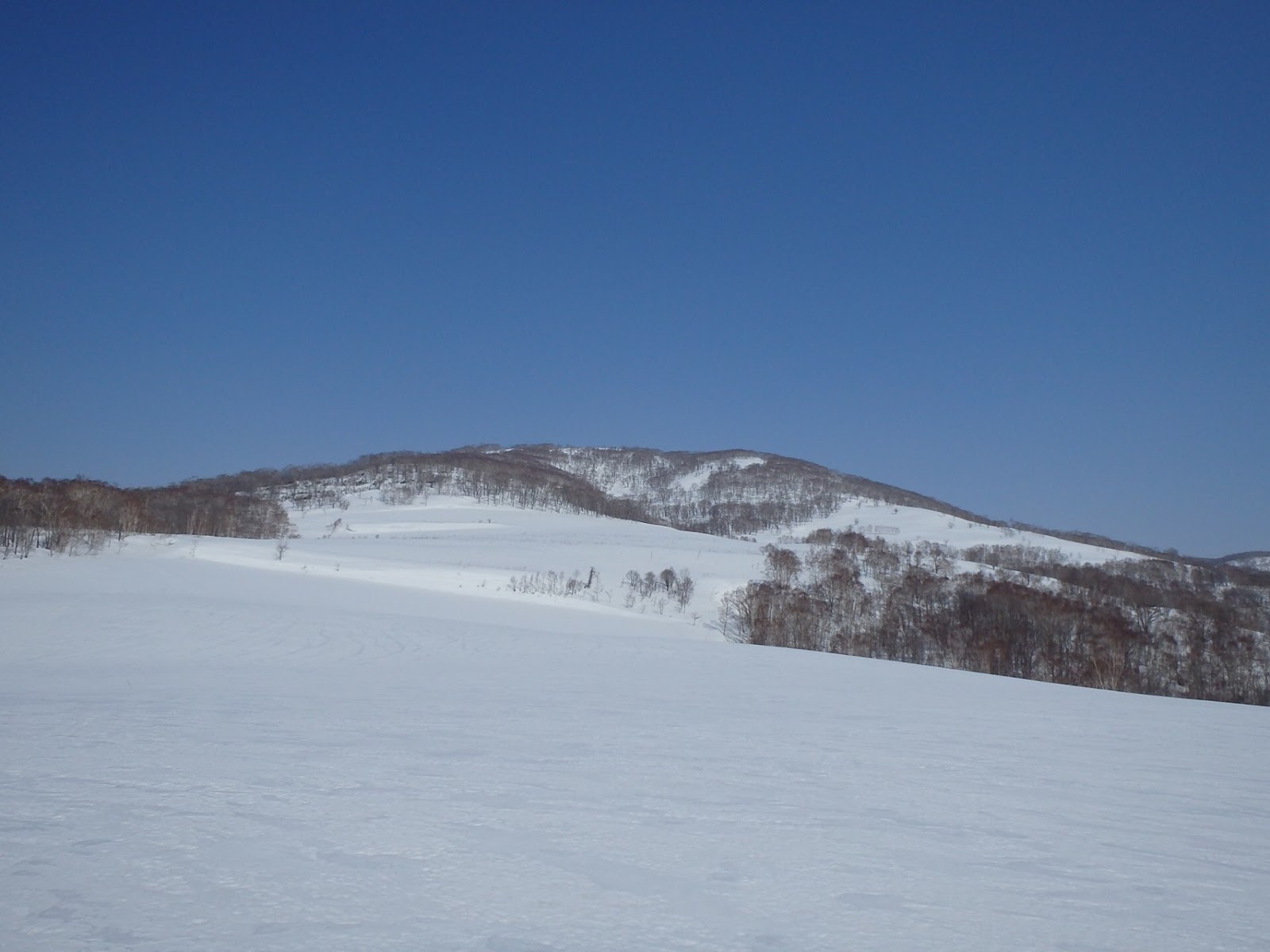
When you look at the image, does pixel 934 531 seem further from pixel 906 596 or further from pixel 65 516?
pixel 65 516

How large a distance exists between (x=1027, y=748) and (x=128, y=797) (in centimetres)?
745

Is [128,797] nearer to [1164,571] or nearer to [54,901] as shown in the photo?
[54,901]

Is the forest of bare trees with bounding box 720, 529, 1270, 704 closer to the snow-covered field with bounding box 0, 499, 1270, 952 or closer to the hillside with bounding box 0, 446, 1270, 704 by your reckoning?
the hillside with bounding box 0, 446, 1270, 704

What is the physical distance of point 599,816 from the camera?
14.0 ft

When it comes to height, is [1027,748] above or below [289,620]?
above

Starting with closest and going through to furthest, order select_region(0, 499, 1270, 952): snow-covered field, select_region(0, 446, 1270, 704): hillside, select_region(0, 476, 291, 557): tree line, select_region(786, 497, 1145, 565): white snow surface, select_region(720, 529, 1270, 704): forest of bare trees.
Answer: select_region(0, 499, 1270, 952): snow-covered field
select_region(0, 476, 291, 557): tree line
select_region(0, 446, 1270, 704): hillside
select_region(720, 529, 1270, 704): forest of bare trees
select_region(786, 497, 1145, 565): white snow surface

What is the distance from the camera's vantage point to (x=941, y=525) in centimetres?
14212

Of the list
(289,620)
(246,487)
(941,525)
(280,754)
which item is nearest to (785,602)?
(289,620)

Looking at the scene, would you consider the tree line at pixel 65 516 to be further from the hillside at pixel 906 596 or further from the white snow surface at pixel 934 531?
the white snow surface at pixel 934 531

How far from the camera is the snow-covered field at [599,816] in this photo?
9.64 ft

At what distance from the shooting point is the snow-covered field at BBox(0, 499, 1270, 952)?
2.94 m

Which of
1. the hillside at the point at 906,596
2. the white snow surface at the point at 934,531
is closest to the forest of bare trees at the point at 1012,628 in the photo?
the hillside at the point at 906,596

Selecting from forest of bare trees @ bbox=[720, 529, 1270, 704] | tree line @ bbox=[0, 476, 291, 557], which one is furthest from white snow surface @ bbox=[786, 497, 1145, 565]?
tree line @ bbox=[0, 476, 291, 557]

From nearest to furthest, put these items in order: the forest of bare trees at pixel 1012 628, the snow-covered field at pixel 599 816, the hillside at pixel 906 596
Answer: the snow-covered field at pixel 599 816
the hillside at pixel 906 596
the forest of bare trees at pixel 1012 628
